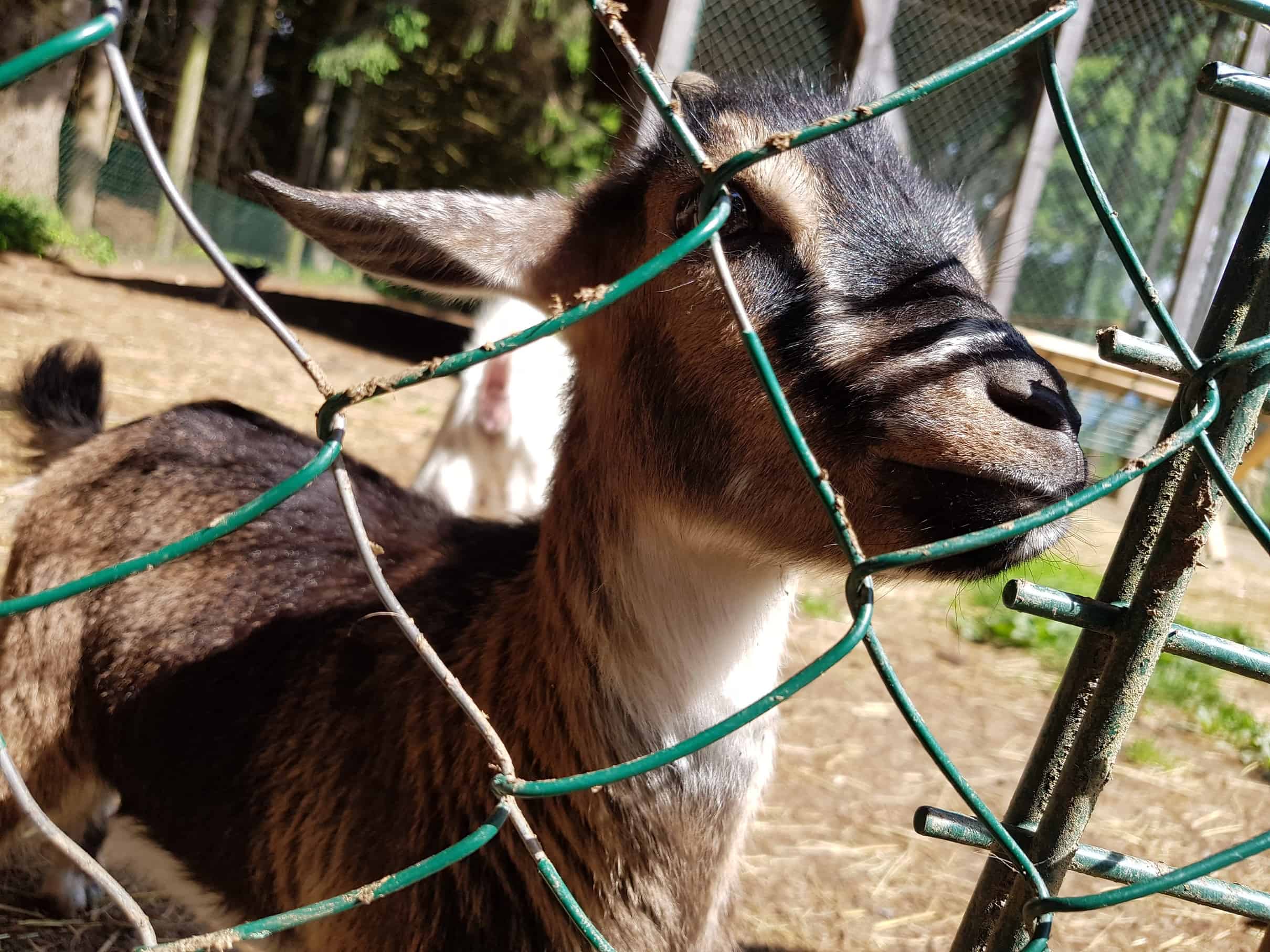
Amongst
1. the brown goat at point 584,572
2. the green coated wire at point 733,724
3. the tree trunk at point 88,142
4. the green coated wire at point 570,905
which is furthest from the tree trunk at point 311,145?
the green coated wire at point 733,724

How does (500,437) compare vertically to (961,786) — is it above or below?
below

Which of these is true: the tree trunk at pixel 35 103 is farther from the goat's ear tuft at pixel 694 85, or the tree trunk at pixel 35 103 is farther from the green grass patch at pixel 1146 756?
the green grass patch at pixel 1146 756

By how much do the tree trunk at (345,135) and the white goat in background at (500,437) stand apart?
17.2m

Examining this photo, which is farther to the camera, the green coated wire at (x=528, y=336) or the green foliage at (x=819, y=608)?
the green foliage at (x=819, y=608)

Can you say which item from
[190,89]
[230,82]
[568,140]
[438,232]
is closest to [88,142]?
[190,89]

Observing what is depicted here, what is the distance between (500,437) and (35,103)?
11068 millimetres

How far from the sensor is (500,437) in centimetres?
492

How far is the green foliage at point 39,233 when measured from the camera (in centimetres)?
1219

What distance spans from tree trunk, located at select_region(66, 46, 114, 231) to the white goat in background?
11.9 metres

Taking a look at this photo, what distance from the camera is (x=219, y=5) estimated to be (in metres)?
17.4

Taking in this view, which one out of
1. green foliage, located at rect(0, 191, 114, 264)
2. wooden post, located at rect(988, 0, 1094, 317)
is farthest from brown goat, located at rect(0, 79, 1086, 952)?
green foliage, located at rect(0, 191, 114, 264)

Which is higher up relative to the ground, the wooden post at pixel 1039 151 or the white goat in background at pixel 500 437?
the wooden post at pixel 1039 151

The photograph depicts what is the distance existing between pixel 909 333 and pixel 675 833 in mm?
1062

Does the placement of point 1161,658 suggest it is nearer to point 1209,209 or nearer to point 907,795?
point 907,795
